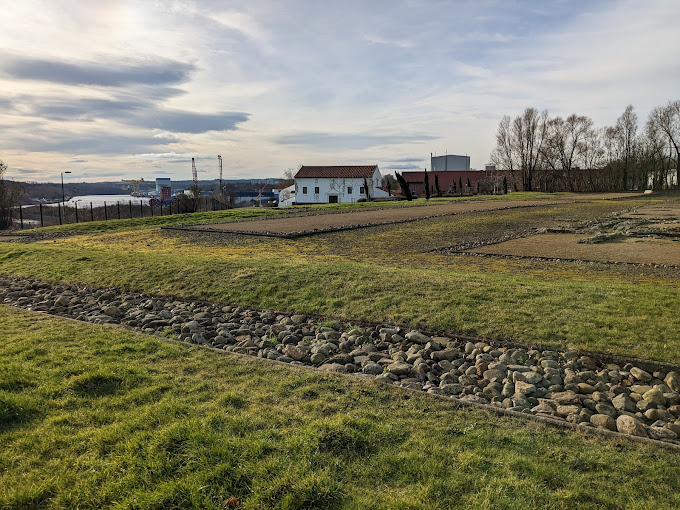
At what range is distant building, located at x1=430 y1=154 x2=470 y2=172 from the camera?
370 ft

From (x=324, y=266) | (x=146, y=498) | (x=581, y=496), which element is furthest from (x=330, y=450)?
(x=324, y=266)

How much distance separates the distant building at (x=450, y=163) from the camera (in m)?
113

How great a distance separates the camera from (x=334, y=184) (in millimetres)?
79188

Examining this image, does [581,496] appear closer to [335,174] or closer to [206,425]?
[206,425]

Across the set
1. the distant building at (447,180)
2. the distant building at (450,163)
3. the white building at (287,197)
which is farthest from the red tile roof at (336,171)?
the distant building at (450,163)

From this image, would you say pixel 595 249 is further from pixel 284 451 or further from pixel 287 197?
pixel 287 197

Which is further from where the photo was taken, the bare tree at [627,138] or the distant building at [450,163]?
the distant building at [450,163]

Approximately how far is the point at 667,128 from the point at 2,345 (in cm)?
8483

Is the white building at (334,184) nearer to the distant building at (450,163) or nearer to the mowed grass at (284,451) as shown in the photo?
the distant building at (450,163)

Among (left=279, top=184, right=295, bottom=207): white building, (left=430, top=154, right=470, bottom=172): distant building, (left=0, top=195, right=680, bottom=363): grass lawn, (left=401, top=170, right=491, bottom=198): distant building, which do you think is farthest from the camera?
(left=430, top=154, right=470, bottom=172): distant building

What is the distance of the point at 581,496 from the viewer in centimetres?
337

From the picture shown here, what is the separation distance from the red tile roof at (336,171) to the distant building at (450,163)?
36053 millimetres

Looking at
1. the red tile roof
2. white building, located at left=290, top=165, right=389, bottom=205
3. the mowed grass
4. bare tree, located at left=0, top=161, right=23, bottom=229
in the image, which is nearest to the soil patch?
the mowed grass

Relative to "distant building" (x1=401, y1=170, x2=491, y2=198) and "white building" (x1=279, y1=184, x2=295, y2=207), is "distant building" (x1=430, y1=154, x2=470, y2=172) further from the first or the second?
"white building" (x1=279, y1=184, x2=295, y2=207)
